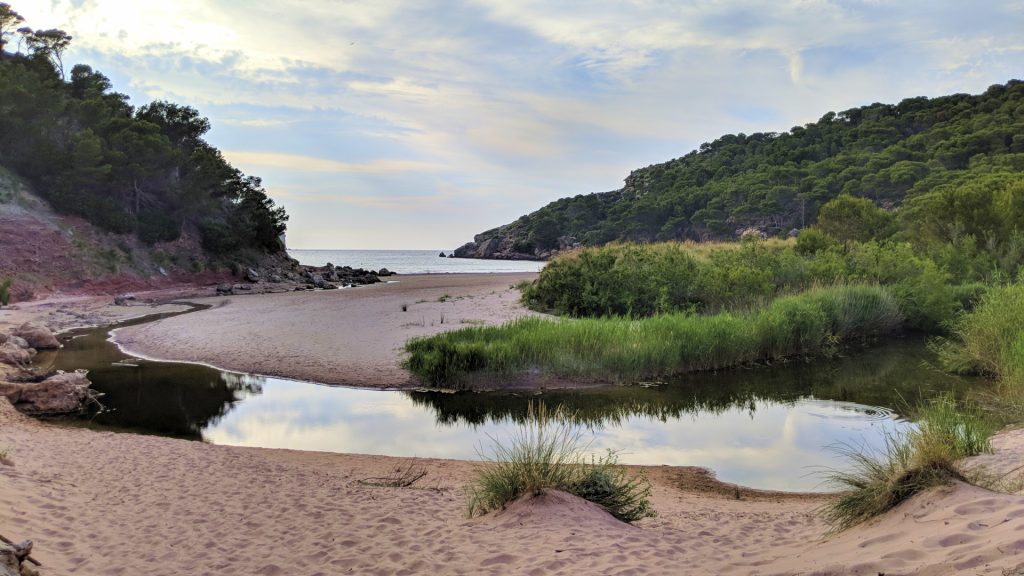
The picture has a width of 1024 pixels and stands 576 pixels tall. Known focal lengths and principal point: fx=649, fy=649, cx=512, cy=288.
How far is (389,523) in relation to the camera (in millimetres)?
6824

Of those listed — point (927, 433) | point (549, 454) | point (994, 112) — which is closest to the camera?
point (927, 433)

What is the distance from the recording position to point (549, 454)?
7.14 metres

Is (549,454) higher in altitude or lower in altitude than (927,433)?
lower

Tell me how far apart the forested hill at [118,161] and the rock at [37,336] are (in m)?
26.1

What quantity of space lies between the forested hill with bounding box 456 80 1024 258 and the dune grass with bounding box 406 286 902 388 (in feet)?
65.3

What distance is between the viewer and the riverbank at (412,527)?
15.2 feet

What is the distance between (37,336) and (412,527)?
20349 mm

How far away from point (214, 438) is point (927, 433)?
36.6 ft

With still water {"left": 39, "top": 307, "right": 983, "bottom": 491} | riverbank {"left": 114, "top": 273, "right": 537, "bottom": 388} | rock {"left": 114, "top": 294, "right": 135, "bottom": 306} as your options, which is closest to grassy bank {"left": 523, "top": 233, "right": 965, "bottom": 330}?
riverbank {"left": 114, "top": 273, "right": 537, "bottom": 388}

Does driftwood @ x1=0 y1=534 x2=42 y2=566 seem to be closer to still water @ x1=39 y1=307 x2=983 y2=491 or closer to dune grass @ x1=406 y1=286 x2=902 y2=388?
still water @ x1=39 y1=307 x2=983 y2=491

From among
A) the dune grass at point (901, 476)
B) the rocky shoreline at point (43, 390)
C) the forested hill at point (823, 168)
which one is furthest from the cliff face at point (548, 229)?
the dune grass at point (901, 476)

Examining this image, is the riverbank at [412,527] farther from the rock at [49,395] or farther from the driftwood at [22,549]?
the rock at [49,395]

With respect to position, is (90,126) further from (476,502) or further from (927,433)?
(927,433)

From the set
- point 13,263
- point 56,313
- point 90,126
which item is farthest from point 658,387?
point 90,126
